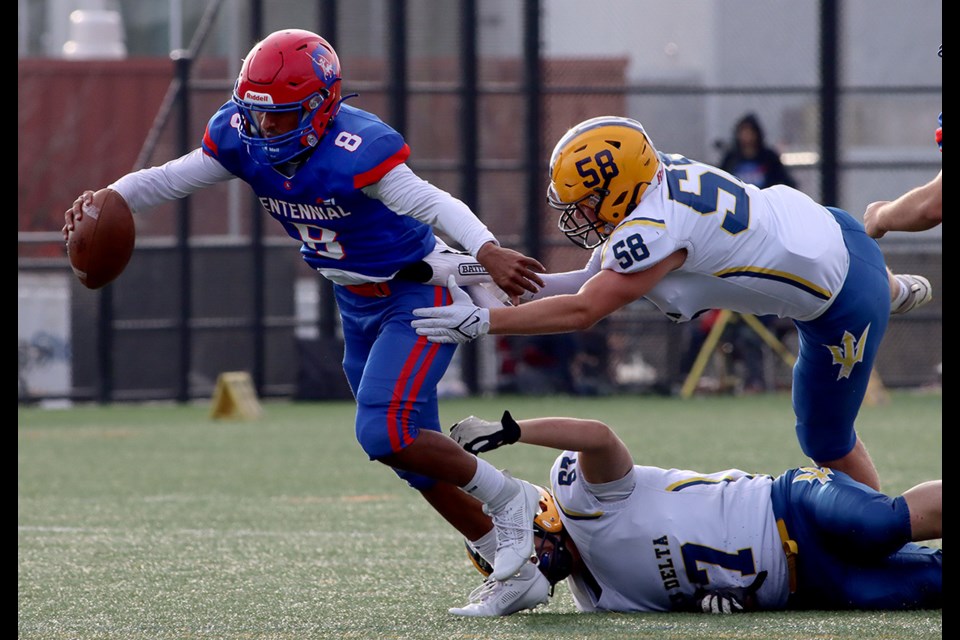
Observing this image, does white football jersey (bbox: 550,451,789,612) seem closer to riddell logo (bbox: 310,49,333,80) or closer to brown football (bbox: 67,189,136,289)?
riddell logo (bbox: 310,49,333,80)

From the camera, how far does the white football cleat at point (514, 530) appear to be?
4.03 m

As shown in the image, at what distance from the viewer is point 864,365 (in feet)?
15.0

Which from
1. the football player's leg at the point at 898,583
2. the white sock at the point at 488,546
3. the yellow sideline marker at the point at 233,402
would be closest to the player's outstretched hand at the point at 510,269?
the white sock at the point at 488,546

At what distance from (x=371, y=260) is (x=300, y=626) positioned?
125 cm

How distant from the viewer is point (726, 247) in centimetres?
418

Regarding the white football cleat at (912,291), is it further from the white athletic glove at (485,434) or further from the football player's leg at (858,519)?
the white athletic glove at (485,434)

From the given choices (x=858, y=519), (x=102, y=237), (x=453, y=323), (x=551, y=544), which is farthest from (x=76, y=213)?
(x=858, y=519)

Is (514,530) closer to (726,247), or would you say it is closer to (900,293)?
(726,247)

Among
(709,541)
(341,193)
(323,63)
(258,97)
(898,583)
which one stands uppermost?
(323,63)

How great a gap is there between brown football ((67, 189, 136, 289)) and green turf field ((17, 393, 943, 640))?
3.24 feet

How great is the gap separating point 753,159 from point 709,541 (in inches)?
317

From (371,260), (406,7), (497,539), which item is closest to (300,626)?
(497,539)

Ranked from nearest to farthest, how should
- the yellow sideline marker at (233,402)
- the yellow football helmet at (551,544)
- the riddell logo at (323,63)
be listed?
the yellow football helmet at (551,544) < the riddell logo at (323,63) < the yellow sideline marker at (233,402)
